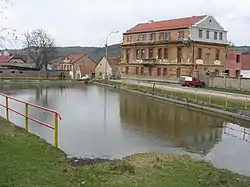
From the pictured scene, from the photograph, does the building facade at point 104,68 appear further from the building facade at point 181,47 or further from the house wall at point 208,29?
the house wall at point 208,29

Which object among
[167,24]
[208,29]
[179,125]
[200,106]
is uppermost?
[167,24]

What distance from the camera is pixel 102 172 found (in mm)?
9336

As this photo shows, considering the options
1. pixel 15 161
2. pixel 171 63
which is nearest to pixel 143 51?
→ pixel 171 63

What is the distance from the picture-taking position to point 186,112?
95.3 ft

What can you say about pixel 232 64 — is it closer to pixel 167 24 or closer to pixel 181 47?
pixel 181 47

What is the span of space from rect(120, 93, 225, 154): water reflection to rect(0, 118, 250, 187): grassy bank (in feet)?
16.3

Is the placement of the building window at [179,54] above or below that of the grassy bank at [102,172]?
above

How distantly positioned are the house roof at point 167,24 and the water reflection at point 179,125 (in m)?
31.3

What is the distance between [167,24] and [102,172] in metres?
57.6

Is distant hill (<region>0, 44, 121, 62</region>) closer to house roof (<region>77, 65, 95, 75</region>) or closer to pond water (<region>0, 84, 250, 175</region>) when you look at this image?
house roof (<region>77, 65, 95, 75</region>)

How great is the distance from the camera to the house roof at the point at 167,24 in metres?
60.0

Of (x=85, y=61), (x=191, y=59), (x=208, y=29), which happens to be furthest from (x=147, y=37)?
(x=85, y=61)

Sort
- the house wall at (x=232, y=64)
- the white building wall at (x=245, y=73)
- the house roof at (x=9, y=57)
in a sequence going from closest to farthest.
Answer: the house wall at (x=232, y=64)
the white building wall at (x=245, y=73)
the house roof at (x=9, y=57)

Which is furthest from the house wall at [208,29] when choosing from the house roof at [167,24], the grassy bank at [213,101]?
the grassy bank at [213,101]
